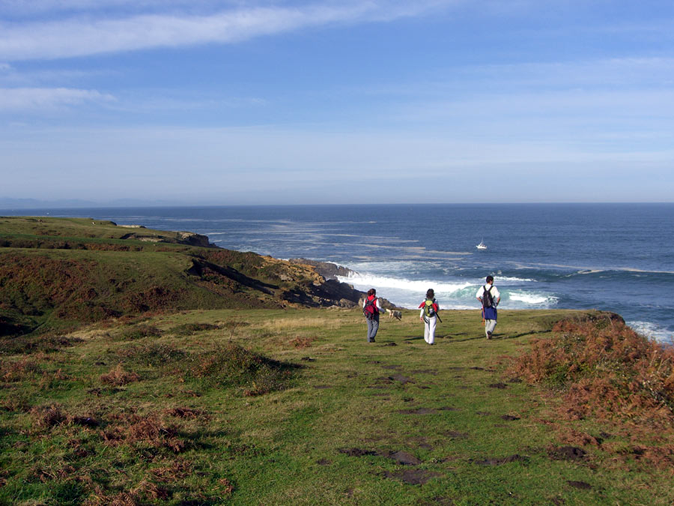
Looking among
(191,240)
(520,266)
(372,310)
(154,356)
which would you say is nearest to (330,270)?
(191,240)

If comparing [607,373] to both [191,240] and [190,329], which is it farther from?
[191,240]

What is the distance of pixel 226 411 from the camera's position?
34.0ft

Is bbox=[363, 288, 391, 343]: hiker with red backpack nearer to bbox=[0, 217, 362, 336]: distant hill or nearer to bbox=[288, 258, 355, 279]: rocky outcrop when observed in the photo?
bbox=[0, 217, 362, 336]: distant hill

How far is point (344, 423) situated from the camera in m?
9.65

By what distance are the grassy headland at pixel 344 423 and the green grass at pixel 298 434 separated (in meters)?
0.03

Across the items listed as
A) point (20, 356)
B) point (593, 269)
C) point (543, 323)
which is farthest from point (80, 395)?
point (593, 269)

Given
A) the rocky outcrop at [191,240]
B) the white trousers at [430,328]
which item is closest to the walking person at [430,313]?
the white trousers at [430,328]

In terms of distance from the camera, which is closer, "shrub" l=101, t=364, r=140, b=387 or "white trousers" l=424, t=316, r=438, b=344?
"shrub" l=101, t=364, r=140, b=387

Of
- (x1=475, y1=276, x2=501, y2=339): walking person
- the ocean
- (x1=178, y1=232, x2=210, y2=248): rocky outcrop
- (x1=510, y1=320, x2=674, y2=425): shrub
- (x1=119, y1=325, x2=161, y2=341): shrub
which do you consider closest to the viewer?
(x1=510, y1=320, x2=674, y2=425): shrub

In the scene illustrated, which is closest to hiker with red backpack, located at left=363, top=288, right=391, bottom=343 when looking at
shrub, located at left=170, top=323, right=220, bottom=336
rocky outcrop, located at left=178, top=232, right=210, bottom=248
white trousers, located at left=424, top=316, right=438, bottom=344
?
white trousers, located at left=424, top=316, right=438, bottom=344

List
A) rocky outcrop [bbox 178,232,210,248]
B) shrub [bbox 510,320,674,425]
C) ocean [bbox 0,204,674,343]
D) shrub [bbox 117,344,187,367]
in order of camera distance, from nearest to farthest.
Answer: shrub [bbox 510,320,674,425] < shrub [bbox 117,344,187,367] < ocean [bbox 0,204,674,343] < rocky outcrop [bbox 178,232,210,248]

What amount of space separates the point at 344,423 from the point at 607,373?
5624mm

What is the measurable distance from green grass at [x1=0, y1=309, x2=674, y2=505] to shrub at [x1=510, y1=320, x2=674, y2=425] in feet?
1.46

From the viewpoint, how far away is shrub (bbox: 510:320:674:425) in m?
9.64
